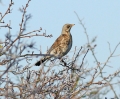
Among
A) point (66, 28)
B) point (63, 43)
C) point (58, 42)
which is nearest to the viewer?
point (63, 43)

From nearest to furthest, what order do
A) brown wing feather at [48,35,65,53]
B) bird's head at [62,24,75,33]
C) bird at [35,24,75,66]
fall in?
1. bird at [35,24,75,66]
2. brown wing feather at [48,35,65,53]
3. bird's head at [62,24,75,33]

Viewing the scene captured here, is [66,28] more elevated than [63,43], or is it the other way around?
[66,28]

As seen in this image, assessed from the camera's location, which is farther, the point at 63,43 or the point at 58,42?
the point at 58,42

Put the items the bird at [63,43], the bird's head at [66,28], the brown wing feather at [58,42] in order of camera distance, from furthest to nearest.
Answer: the bird's head at [66,28] < the brown wing feather at [58,42] < the bird at [63,43]

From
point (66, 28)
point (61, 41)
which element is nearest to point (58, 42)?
point (61, 41)

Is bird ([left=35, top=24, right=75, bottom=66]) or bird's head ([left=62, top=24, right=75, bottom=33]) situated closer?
bird ([left=35, top=24, right=75, bottom=66])

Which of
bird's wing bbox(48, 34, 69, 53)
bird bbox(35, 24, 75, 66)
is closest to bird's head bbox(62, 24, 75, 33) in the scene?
bird bbox(35, 24, 75, 66)

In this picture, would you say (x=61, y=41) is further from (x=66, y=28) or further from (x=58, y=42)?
(x=66, y=28)

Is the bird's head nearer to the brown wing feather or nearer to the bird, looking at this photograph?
the bird

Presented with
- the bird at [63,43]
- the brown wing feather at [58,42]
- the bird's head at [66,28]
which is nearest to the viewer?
the bird at [63,43]

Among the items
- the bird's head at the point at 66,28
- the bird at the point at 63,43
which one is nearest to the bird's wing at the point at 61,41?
the bird at the point at 63,43

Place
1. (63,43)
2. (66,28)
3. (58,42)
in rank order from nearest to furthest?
(63,43) → (58,42) → (66,28)

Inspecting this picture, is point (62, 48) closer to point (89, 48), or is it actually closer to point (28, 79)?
point (89, 48)

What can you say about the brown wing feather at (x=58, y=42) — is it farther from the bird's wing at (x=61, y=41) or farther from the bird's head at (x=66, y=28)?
the bird's head at (x=66, y=28)
